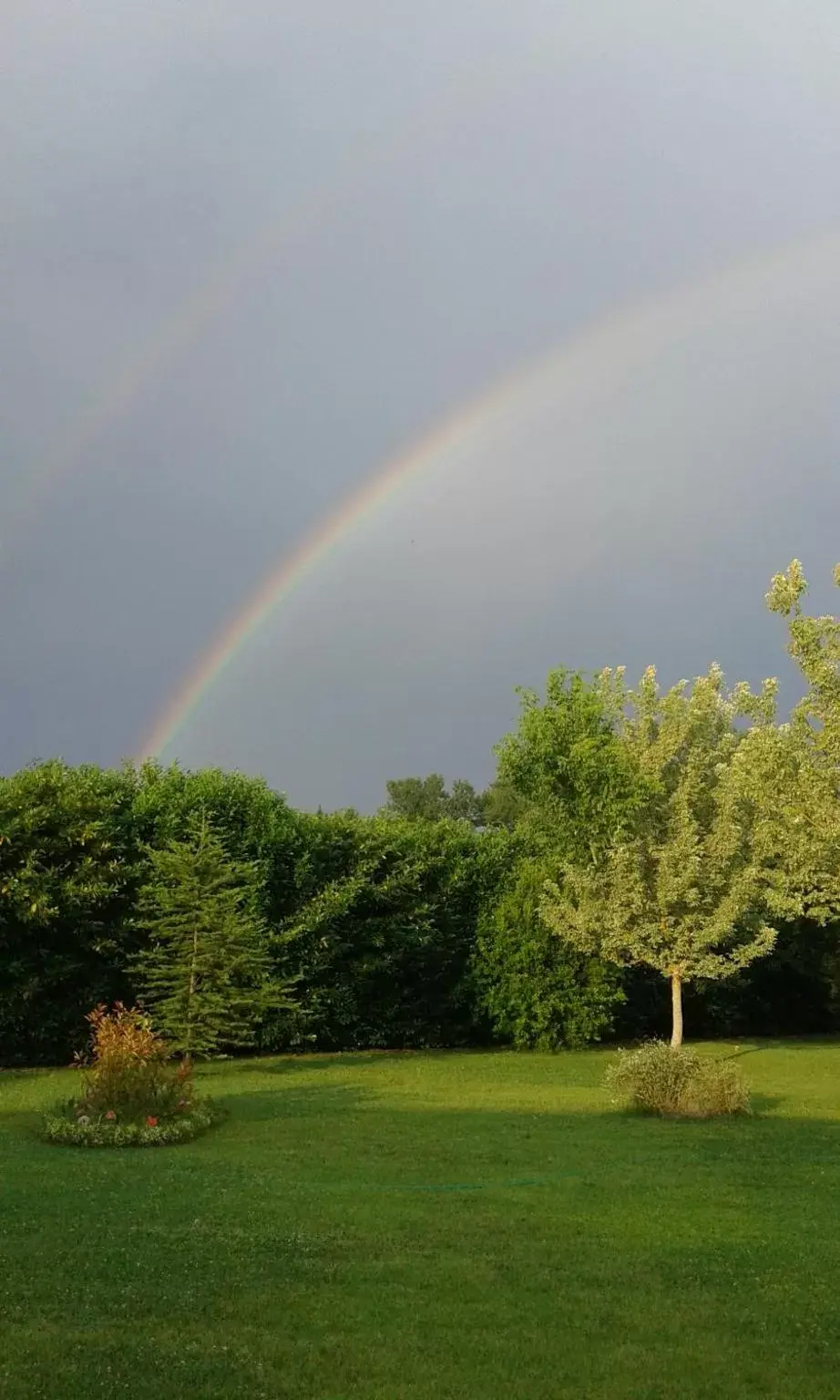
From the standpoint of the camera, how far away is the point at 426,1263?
26.5 ft

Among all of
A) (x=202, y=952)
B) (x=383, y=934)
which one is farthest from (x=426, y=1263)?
(x=383, y=934)

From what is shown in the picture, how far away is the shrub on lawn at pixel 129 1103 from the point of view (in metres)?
13.9

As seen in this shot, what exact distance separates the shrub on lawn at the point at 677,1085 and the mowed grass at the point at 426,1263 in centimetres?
82

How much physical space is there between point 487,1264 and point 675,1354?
201cm

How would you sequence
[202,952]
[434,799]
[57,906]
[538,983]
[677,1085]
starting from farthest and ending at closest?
[434,799]
[538,983]
[57,906]
[202,952]
[677,1085]

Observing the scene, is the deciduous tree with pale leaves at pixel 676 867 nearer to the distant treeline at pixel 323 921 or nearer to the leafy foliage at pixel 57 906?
the distant treeline at pixel 323 921

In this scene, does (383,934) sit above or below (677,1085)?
above

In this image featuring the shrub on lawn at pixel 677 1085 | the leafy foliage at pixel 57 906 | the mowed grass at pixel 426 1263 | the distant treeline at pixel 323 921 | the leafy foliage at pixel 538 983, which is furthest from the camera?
the leafy foliage at pixel 538 983

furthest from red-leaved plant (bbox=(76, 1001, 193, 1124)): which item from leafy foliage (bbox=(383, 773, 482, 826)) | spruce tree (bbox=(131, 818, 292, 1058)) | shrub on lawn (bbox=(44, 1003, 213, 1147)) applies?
leafy foliage (bbox=(383, 773, 482, 826))

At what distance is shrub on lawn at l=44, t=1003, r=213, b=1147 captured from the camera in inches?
545

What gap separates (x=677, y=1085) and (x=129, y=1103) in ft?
25.0

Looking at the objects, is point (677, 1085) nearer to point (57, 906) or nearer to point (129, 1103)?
point (129, 1103)

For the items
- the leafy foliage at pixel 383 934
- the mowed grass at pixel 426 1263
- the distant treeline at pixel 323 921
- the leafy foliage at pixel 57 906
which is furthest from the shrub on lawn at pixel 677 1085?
the leafy foliage at pixel 57 906

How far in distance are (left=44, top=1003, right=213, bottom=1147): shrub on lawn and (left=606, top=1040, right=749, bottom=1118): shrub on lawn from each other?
6084 millimetres
